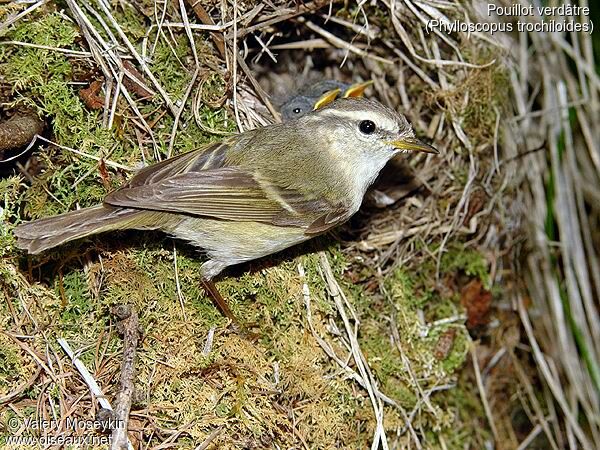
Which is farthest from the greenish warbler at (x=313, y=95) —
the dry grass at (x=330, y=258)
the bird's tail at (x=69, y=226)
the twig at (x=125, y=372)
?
the twig at (x=125, y=372)

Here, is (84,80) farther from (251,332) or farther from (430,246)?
(430,246)

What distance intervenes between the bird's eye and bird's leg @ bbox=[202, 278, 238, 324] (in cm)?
88

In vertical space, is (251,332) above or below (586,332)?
above

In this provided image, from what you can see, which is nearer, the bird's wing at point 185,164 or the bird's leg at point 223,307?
the bird's wing at point 185,164

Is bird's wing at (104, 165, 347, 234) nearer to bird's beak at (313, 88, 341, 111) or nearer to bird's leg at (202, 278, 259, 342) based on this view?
bird's leg at (202, 278, 259, 342)

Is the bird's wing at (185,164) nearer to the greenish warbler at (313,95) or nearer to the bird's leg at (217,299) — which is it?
the bird's leg at (217,299)

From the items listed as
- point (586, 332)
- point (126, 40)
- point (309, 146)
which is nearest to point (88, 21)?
point (126, 40)

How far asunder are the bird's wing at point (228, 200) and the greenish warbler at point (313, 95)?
82 cm

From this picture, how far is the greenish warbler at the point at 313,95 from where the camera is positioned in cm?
366

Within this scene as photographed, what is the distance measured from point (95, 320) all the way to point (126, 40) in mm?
1121

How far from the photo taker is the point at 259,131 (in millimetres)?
3088

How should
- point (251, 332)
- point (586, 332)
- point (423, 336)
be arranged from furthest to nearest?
1. point (586, 332)
2. point (423, 336)
3. point (251, 332)

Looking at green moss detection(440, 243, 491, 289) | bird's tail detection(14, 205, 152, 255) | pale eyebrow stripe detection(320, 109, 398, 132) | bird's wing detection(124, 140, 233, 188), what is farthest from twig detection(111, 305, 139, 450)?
green moss detection(440, 243, 491, 289)

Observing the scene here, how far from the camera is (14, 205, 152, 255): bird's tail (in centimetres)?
255
